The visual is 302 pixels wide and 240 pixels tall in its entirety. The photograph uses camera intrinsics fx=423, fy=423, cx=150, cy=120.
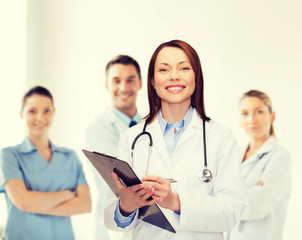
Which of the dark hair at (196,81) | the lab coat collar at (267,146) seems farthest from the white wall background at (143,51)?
the dark hair at (196,81)

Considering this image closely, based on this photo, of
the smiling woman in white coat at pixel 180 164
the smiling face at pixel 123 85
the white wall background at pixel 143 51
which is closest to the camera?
the smiling woman in white coat at pixel 180 164

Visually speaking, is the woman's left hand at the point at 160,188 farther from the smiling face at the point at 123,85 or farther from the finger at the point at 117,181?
the smiling face at the point at 123,85

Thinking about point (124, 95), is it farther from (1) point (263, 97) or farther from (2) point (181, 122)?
(2) point (181, 122)

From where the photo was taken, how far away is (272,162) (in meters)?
2.36

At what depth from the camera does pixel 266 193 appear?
2289mm

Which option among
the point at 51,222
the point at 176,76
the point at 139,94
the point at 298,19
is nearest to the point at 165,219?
the point at 176,76

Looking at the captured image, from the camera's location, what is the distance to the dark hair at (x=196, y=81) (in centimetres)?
144

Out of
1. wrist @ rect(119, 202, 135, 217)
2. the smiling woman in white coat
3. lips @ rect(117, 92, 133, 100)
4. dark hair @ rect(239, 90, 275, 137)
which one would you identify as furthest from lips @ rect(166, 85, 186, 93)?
dark hair @ rect(239, 90, 275, 137)

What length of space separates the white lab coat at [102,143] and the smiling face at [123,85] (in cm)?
8

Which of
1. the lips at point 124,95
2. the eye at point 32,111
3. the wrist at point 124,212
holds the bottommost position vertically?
the wrist at point 124,212

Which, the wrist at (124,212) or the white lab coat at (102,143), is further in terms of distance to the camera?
the white lab coat at (102,143)

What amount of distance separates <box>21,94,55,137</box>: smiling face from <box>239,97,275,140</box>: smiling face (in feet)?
3.85

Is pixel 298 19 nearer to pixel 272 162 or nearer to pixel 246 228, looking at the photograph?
pixel 272 162

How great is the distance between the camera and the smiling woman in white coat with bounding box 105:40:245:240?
1.31m
